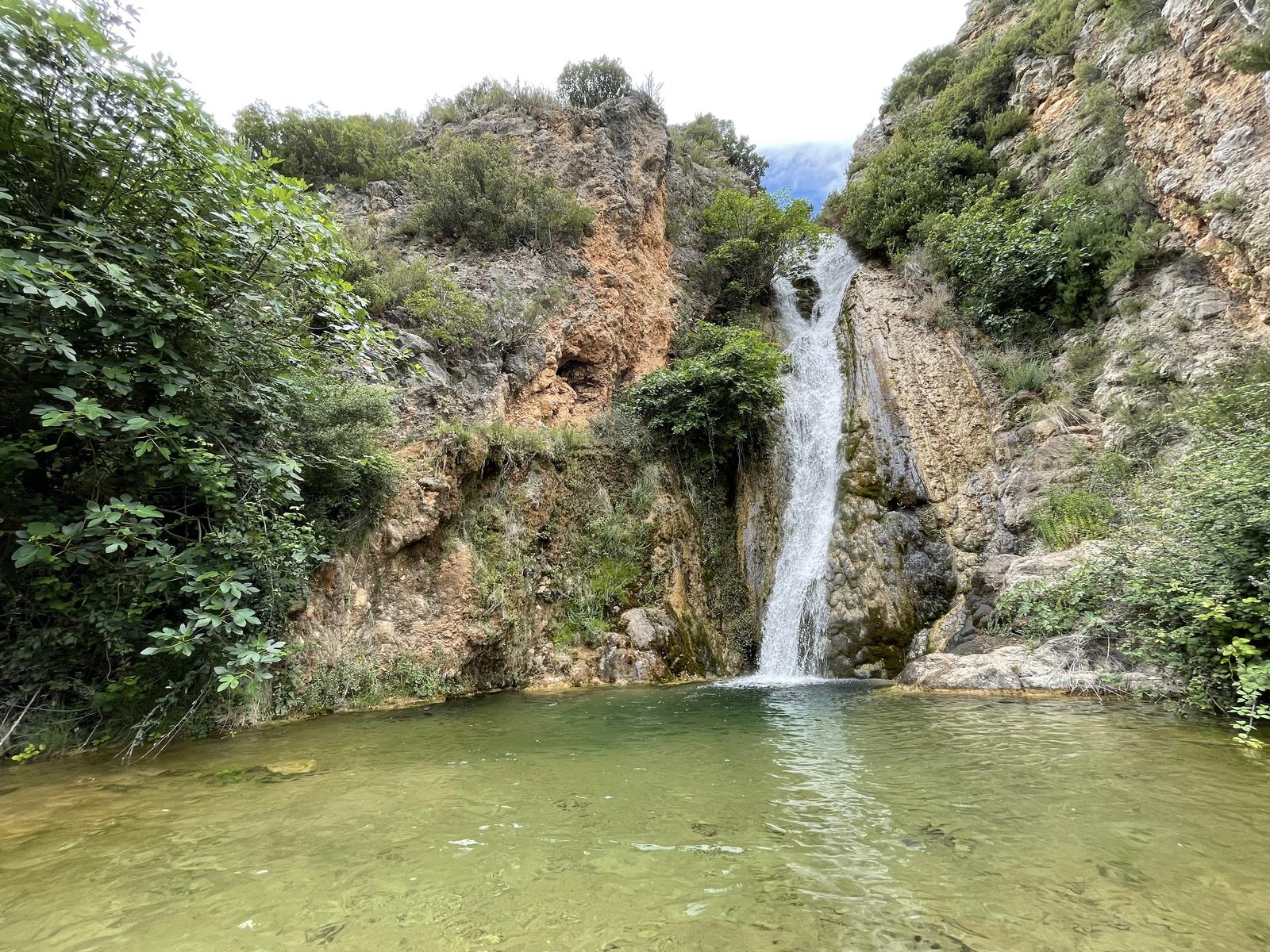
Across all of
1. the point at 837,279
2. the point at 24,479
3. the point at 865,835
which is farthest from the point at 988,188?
the point at 24,479

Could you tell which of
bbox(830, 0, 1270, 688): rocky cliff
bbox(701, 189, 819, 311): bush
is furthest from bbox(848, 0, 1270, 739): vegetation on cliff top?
bbox(701, 189, 819, 311): bush

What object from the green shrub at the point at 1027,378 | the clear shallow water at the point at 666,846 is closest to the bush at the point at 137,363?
the clear shallow water at the point at 666,846

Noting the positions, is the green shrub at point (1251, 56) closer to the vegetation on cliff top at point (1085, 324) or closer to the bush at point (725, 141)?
the vegetation on cliff top at point (1085, 324)

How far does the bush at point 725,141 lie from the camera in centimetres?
2880

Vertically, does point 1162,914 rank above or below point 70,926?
above

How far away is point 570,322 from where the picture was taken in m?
15.8

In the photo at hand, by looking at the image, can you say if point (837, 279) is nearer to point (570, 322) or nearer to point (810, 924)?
point (570, 322)

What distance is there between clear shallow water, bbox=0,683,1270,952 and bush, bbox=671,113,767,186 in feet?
99.2

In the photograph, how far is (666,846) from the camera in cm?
310

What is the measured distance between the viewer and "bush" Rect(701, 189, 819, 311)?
1948 cm

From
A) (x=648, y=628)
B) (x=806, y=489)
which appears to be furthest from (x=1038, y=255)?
(x=648, y=628)

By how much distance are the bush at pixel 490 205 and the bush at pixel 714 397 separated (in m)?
6.09

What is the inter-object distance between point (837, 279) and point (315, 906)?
2236 cm

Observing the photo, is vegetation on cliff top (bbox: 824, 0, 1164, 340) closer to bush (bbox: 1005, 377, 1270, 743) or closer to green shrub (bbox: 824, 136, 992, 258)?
green shrub (bbox: 824, 136, 992, 258)
